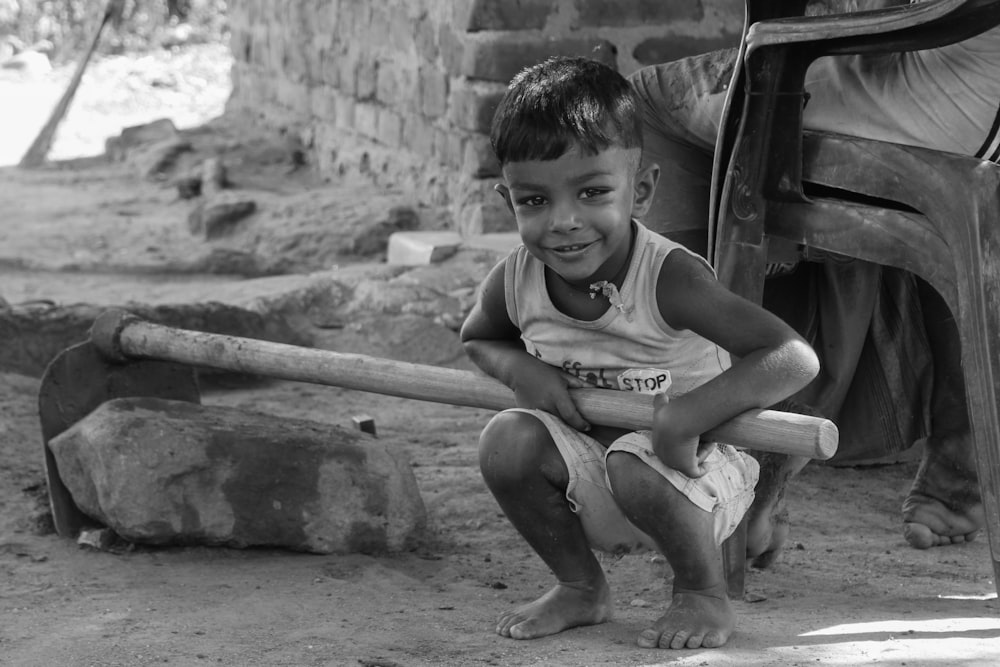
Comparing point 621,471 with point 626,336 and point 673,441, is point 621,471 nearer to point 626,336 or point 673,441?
point 673,441

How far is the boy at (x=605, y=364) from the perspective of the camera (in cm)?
222

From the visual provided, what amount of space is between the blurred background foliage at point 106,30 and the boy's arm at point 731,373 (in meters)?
13.6

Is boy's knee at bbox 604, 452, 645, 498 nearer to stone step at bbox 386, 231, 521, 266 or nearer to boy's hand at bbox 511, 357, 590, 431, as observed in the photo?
boy's hand at bbox 511, 357, 590, 431

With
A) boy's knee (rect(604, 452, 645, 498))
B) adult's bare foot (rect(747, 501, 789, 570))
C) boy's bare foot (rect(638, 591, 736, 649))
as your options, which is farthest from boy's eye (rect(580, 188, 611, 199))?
adult's bare foot (rect(747, 501, 789, 570))

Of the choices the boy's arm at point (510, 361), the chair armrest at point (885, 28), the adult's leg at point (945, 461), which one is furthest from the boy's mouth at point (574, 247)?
the adult's leg at point (945, 461)

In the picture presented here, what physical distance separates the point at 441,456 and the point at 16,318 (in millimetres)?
1498

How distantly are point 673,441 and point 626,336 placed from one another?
10.4 inches

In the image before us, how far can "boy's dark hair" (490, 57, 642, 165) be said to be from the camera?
225 centimetres

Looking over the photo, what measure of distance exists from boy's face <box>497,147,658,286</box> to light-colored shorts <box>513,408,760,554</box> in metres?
0.30

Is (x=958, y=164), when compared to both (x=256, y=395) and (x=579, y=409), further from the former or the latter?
(x=256, y=395)

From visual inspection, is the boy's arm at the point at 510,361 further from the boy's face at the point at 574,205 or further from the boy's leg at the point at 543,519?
the boy's face at the point at 574,205

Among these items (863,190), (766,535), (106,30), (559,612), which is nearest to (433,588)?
(559,612)

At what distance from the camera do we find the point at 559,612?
95.6 inches

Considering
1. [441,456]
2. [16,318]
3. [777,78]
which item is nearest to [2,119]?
[16,318]
